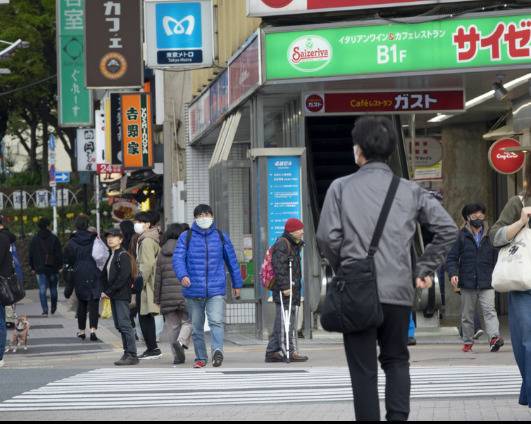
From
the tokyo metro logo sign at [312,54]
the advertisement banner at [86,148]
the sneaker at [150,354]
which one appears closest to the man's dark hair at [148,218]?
the sneaker at [150,354]

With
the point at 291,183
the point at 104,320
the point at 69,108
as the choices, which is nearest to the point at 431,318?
the point at 291,183

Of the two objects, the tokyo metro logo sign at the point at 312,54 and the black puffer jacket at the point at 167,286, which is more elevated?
the tokyo metro logo sign at the point at 312,54

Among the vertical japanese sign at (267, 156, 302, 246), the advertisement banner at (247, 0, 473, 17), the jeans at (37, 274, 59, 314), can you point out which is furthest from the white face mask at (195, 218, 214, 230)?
the jeans at (37, 274, 59, 314)

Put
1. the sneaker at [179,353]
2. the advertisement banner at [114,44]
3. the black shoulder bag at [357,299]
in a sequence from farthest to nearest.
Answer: the advertisement banner at [114,44]
the sneaker at [179,353]
the black shoulder bag at [357,299]

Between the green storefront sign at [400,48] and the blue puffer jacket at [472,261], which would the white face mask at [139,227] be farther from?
the blue puffer jacket at [472,261]

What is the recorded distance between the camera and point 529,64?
63.2 ft

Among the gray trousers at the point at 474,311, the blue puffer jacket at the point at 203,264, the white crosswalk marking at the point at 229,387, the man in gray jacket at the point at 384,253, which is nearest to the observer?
the man in gray jacket at the point at 384,253

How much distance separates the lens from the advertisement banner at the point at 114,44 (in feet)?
96.1

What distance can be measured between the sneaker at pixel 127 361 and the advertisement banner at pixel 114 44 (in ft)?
42.3

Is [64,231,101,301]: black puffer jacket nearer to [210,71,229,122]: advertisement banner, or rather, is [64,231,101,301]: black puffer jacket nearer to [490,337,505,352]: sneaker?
[210,71,229,122]: advertisement banner

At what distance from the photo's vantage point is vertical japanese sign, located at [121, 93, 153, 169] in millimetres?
37500

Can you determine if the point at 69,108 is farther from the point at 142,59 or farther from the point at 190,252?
the point at 190,252

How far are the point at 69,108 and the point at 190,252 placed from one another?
22.1m

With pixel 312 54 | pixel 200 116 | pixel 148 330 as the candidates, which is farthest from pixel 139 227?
pixel 200 116
